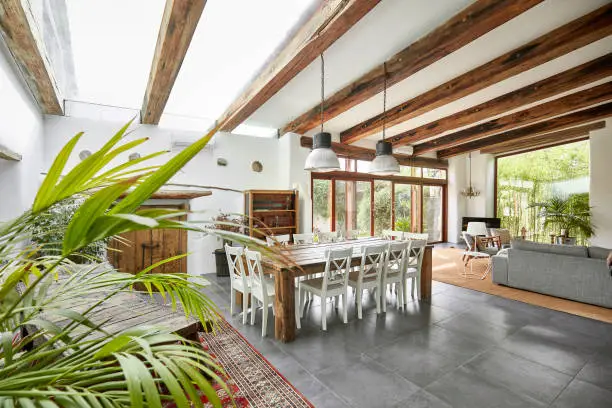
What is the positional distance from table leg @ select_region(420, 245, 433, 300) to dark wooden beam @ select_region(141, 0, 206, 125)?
3.61 m

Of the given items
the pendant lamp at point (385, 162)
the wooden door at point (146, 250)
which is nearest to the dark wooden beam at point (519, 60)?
the pendant lamp at point (385, 162)

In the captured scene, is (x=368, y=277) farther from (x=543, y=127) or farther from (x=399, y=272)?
(x=543, y=127)

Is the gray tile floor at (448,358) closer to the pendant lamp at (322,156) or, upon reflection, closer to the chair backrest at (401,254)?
the chair backrest at (401,254)

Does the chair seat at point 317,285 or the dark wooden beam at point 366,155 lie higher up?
the dark wooden beam at point 366,155

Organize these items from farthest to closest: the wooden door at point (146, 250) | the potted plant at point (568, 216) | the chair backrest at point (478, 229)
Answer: the potted plant at point (568, 216) → the chair backrest at point (478, 229) → the wooden door at point (146, 250)

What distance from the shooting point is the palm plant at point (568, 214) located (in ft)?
21.3

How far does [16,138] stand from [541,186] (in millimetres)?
10527

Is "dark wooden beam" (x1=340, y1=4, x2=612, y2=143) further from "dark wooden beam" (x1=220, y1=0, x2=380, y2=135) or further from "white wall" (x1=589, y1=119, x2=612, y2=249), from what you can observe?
"white wall" (x1=589, y1=119, x2=612, y2=249)

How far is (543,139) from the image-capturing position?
24.3ft

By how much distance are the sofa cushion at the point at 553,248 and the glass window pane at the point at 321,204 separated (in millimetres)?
3433

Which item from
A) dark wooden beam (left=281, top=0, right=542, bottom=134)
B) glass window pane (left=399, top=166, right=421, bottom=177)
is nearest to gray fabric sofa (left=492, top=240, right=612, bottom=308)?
dark wooden beam (left=281, top=0, right=542, bottom=134)

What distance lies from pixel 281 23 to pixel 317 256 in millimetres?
2333

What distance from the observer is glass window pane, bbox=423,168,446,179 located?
8.62 metres

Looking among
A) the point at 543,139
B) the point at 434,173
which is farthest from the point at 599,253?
the point at 434,173
